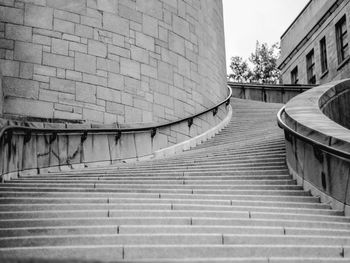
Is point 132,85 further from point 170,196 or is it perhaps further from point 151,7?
point 170,196

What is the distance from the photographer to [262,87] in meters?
22.3

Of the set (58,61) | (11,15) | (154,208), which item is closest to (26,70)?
(58,61)

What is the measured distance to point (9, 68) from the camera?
10.9 meters

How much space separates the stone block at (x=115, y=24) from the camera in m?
12.4

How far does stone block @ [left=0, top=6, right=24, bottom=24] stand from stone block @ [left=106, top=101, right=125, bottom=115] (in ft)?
8.02

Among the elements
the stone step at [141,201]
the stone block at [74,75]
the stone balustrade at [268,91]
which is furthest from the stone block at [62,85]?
the stone balustrade at [268,91]

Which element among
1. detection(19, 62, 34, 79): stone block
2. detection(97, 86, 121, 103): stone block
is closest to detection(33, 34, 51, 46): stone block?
detection(19, 62, 34, 79): stone block

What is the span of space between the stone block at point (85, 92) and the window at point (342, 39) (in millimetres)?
12517

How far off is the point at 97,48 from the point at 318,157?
19.8ft

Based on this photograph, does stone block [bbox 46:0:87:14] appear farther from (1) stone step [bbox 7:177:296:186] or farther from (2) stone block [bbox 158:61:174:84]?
(1) stone step [bbox 7:177:296:186]

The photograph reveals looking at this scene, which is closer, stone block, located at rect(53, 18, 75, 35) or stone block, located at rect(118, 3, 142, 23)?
stone block, located at rect(53, 18, 75, 35)

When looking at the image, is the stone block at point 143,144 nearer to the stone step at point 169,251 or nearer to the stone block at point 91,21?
the stone block at point 91,21

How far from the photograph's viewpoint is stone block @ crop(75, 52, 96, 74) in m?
11.7

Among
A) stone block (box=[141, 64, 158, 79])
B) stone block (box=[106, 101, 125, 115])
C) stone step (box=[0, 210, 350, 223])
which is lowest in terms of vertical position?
stone step (box=[0, 210, 350, 223])
